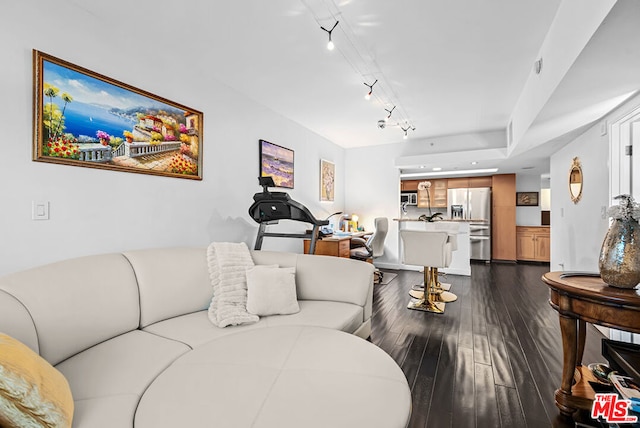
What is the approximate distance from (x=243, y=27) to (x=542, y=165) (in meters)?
6.10

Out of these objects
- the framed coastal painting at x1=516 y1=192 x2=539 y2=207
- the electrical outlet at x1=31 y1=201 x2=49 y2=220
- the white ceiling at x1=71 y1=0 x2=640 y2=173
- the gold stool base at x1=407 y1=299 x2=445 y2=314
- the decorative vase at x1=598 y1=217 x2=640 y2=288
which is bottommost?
the gold stool base at x1=407 y1=299 x2=445 y2=314

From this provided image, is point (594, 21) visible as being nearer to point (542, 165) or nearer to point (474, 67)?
point (474, 67)

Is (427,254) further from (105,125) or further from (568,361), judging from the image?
(105,125)

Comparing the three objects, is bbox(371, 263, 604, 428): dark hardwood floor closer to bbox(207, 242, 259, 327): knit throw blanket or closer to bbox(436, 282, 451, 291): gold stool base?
bbox(436, 282, 451, 291): gold stool base

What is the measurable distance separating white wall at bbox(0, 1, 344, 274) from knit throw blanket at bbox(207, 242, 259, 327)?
0.68 m

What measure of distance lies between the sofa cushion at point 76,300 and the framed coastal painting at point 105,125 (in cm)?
81

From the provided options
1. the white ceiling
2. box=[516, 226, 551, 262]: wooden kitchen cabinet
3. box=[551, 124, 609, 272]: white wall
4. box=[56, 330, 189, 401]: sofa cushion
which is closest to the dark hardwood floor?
box=[551, 124, 609, 272]: white wall

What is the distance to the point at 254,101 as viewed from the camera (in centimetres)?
370

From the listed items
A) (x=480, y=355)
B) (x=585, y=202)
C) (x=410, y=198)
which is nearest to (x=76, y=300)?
(x=480, y=355)

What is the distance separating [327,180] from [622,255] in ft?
14.4

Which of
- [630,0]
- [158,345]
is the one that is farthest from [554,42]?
[158,345]

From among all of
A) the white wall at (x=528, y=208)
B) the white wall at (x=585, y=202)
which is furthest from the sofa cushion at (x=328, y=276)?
the white wall at (x=528, y=208)

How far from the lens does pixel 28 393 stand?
83 cm

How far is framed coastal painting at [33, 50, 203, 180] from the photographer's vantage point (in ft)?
6.14
